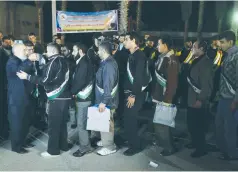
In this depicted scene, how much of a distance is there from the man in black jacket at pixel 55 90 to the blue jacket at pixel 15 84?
0.66 ft

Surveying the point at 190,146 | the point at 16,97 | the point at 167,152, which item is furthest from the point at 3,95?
the point at 190,146

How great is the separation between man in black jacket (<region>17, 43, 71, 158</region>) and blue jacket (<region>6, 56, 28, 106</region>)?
202mm

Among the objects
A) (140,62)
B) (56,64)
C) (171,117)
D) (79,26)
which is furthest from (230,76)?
(79,26)

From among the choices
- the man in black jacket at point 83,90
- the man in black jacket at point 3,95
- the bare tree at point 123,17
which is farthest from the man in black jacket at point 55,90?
the bare tree at point 123,17

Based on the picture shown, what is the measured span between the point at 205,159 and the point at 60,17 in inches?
205

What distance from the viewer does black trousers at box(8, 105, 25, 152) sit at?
4.85 meters

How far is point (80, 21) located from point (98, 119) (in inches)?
157

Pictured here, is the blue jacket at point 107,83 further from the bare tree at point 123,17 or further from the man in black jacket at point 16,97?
the bare tree at point 123,17

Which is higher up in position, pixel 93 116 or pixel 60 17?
pixel 60 17

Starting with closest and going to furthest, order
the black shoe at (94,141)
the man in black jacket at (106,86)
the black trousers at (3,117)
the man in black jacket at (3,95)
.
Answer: the man in black jacket at (106,86) → the black shoe at (94,141) → the man in black jacket at (3,95) → the black trousers at (3,117)

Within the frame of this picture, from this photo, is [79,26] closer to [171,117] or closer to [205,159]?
[171,117]

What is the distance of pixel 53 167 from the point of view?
439 cm

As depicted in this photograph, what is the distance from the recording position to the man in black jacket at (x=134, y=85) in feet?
15.3

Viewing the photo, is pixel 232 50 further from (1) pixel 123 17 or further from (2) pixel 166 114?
(1) pixel 123 17
